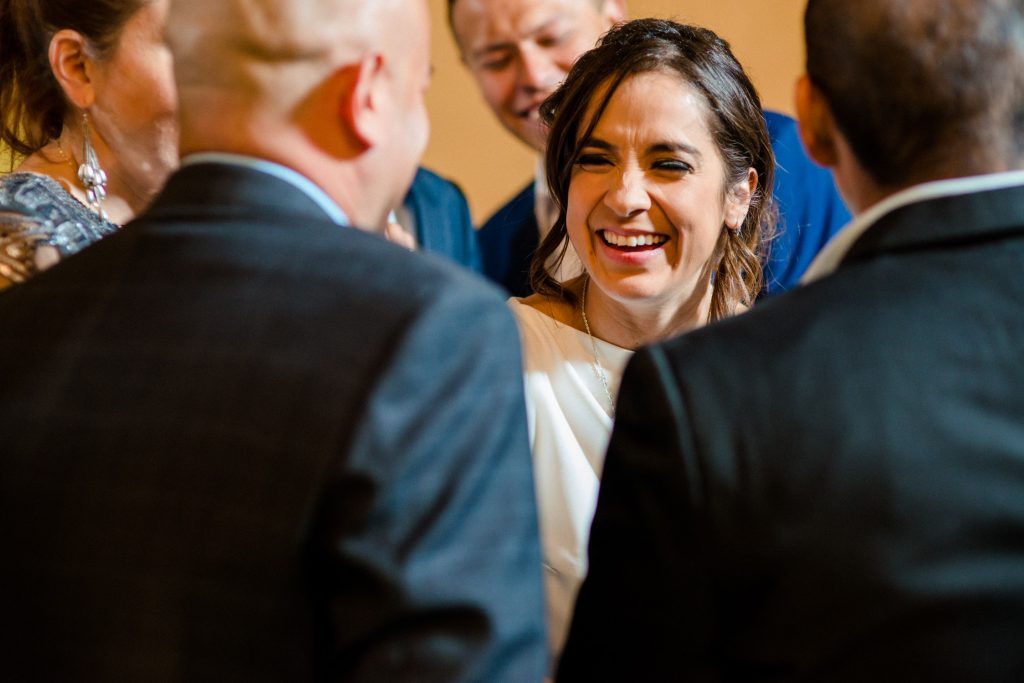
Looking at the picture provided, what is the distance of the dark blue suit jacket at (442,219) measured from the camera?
3.01m

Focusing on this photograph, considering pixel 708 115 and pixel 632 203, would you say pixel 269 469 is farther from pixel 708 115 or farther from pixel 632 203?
pixel 708 115

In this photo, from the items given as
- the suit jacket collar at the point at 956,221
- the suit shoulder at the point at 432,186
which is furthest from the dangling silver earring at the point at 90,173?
the suit jacket collar at the point at 956,221

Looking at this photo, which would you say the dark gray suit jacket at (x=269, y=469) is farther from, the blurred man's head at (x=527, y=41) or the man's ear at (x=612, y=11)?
the man's ear at (x=612, y=11)

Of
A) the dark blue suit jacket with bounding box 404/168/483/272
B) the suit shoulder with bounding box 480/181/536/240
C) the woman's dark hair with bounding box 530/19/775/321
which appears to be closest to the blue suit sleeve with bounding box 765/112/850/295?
the woman's dark hair with bounding box 530/19/775/321

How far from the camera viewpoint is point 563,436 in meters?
2.11

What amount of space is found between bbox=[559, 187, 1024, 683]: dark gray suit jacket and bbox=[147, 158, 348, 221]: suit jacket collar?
34 cm

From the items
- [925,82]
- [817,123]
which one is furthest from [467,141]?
[925,82]

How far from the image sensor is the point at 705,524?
1.04 meters

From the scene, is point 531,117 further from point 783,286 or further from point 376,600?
point 376,600

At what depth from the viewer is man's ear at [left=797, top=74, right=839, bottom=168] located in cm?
114

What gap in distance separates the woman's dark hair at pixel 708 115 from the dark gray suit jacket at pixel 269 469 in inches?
49.0

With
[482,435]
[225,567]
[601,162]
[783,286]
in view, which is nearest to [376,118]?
[482,435]

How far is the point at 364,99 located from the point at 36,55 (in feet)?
3.62

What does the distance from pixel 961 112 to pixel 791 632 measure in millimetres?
477
